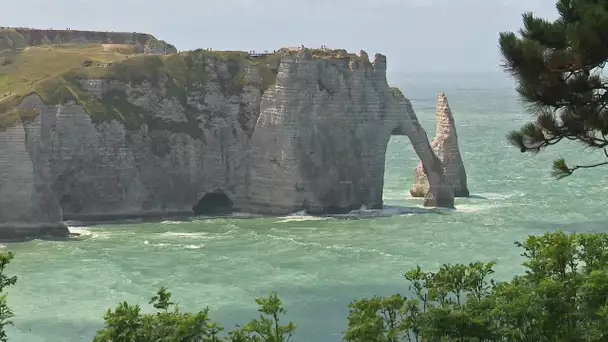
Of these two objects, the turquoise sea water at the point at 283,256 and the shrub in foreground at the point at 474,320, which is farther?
the turquoise sea water at the point at 283,256

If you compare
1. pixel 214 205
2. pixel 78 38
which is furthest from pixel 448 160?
pixel 78 38

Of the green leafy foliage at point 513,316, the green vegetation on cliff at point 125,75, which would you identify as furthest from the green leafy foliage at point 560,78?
the green vegetation on cliff at point 125,75

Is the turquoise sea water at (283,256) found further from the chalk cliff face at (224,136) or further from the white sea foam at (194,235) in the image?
the chalk cliff face at (224,136)

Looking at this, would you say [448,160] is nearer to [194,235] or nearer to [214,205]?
[214,205]

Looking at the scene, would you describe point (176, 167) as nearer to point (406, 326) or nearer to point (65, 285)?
point (65, 285)

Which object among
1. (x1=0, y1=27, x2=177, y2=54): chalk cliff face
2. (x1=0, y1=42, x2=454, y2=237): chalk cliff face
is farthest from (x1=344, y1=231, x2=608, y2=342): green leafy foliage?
(x1=0, y1=27, x2=177, y2=54): chalk cliff face

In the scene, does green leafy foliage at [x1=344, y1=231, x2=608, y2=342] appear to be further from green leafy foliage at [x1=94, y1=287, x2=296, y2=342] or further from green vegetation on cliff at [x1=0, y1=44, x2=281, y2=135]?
green vegetation on cliff at [x1=0, y1=44, x2=281, y2=135]
